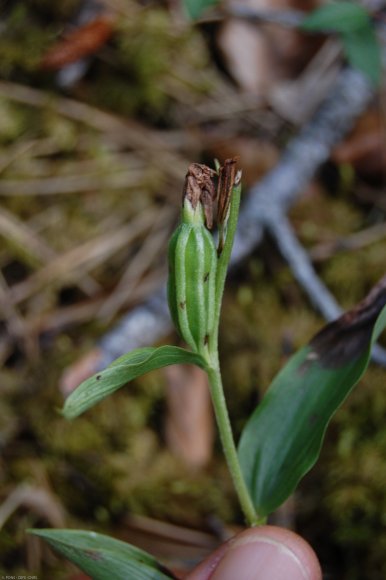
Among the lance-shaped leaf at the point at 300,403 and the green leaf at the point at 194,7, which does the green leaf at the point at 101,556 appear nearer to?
the lance-shaped leaf at the point at 300,403

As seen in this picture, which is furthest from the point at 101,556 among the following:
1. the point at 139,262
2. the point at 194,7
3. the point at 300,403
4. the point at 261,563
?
the point at 194,7

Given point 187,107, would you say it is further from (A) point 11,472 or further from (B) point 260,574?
(B) point 260,574

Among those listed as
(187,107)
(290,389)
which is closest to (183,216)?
(290,389)

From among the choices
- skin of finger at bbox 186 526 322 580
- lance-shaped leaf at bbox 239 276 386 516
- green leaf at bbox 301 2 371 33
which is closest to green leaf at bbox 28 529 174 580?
skin of finger at bbox 186 526 322 580

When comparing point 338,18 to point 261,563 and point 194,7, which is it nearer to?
point 194,7

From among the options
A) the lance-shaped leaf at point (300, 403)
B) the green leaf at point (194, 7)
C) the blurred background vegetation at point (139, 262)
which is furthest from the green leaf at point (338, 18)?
the lance-shaped leaf at point (300, 403)

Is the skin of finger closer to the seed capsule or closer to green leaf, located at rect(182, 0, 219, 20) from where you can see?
the seed capsule
